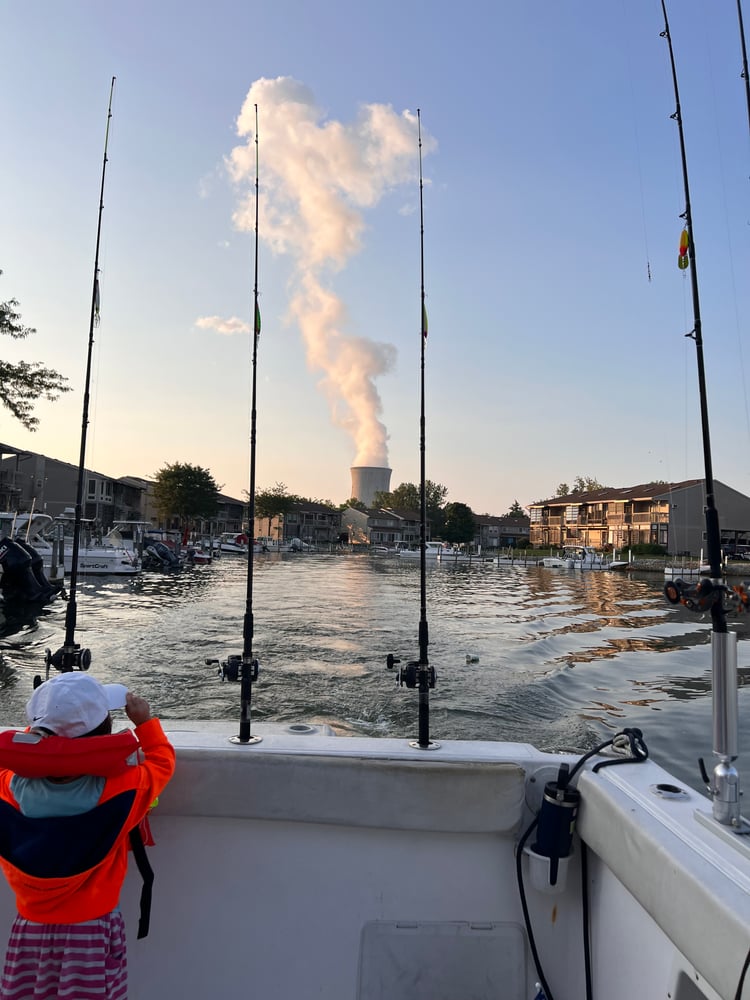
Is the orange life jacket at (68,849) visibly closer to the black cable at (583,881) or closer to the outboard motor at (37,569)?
the black cable at (583,881)

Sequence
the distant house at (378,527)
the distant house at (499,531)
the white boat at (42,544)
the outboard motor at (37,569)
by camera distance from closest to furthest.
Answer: the outboard motor at (37,569) → the white boat at (42,544) → the distant house at (378,527) → the distant house at (499,531)

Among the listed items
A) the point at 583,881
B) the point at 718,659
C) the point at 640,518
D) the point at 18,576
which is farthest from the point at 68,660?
the point at 640,518

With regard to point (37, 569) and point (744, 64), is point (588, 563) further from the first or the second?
point (744, 64)

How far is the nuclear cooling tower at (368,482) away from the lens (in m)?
120

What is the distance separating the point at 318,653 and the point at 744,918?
414 inches

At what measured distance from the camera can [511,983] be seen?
2.30 meters

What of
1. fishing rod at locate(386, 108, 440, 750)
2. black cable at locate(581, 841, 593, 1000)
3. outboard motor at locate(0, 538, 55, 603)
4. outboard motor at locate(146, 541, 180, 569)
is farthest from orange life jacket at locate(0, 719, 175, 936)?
outboard motor at locate(146, 541, 180, 569)

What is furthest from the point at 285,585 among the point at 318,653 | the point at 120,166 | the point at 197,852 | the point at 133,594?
the point at 197,852

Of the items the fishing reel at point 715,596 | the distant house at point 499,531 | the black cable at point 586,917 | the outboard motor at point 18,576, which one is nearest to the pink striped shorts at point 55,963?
the black cable at point 586,917

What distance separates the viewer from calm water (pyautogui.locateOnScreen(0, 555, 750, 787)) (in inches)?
306

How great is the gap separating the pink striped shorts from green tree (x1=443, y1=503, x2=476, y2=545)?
93.9 m

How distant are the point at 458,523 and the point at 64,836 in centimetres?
9430

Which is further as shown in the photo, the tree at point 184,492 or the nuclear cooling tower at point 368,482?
the nuclear cooling tower at point 368,482

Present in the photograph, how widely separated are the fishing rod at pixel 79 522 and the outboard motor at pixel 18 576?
51.8 feet
